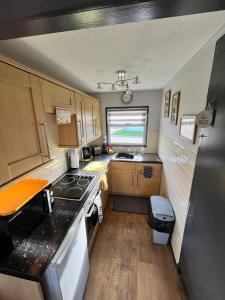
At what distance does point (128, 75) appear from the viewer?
1814 mm

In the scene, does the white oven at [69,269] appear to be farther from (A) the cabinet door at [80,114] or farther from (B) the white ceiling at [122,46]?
(B) the white ceiling at [122,46]

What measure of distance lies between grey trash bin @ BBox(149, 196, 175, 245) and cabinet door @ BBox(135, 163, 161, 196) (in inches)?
29.9

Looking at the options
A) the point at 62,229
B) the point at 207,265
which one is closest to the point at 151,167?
the point at 207,265

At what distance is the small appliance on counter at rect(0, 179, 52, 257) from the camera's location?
848 mm

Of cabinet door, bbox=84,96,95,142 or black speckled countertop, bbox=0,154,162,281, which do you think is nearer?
black speckled countertop, bbox=0,154,162,281

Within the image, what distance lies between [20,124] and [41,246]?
0.86 metres

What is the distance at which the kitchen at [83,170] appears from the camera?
33.9 inches

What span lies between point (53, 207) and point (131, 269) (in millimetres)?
1165

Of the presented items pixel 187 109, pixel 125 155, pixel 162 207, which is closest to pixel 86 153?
pixel 125 155

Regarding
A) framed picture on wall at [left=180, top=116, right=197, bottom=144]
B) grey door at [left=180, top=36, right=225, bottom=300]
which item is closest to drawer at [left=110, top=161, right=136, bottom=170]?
framed picture on wall at [left=180, top=116, right=197, bottom=144]

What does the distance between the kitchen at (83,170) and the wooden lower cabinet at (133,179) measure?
578 millimetres

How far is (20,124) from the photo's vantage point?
961 mm

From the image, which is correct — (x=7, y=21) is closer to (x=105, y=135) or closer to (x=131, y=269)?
(x=131, y=269)

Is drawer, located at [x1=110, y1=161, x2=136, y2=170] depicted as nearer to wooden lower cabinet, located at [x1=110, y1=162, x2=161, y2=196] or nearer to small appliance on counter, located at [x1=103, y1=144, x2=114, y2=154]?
wooden lower cabinet, located at [x1=110, y1=162, x2=161, y2=196]
